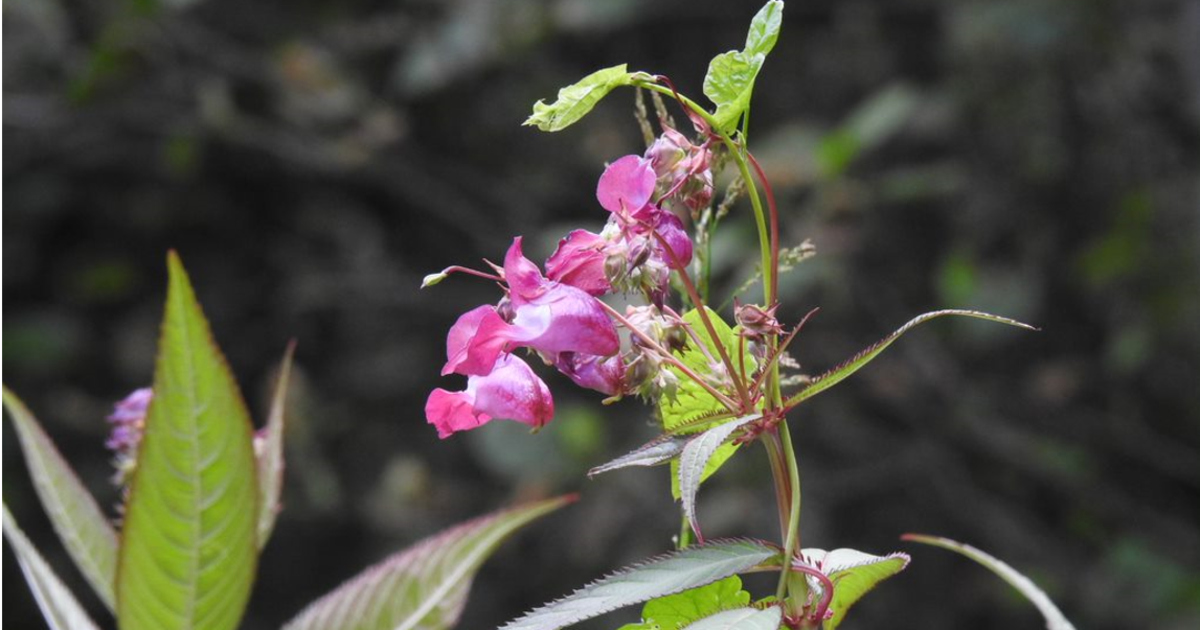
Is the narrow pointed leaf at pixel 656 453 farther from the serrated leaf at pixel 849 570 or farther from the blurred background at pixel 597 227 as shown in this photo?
the blurred background at pixel 597 227

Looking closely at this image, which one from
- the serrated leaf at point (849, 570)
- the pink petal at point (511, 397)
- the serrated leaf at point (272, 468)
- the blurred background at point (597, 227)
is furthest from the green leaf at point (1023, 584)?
the blurred background at point (597, 227)

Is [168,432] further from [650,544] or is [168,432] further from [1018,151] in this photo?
[1018,151]

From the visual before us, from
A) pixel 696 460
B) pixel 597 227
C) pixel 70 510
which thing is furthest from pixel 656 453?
pixel 597 227

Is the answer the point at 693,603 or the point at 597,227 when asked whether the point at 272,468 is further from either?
the point at 597,227

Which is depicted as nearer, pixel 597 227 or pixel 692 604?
pixel 692 604

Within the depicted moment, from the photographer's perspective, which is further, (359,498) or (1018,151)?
(359,498)

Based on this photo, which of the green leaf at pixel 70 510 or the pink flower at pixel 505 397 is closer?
the pink flower at pixel 505 397

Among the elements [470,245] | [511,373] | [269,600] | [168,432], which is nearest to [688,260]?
[511,373]
